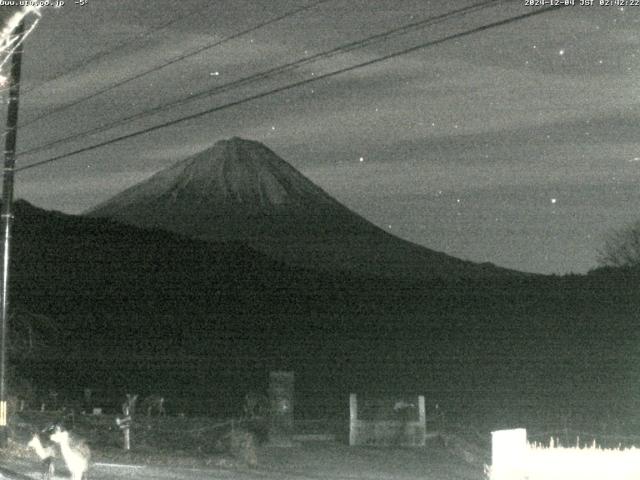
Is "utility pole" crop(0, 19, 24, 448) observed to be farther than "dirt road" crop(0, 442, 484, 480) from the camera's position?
Yes

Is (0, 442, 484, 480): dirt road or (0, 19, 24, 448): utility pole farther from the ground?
(0, 19, 24, 448): utility pole

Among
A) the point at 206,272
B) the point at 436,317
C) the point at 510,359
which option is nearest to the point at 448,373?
the point at 510,359

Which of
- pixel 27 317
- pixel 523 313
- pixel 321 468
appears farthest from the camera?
pixel 523 313

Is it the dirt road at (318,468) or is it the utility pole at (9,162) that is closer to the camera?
the dirt road at (318,468)

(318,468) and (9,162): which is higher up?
(9,162)

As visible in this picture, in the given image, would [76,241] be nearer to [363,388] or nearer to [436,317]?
[436,317]

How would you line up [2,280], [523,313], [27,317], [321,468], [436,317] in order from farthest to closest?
[436,317]
[523,313]
[27,317]
[2,280]
[321,468]

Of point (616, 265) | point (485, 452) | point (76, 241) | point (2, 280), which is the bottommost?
point (485, 452)

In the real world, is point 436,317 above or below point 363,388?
above

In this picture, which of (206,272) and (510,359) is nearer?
(510,359)

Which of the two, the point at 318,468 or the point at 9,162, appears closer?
the point at 318,468

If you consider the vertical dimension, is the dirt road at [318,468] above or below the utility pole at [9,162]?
below
